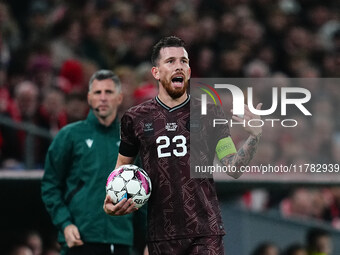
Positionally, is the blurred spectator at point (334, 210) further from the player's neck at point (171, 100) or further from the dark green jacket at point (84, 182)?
the player's neck at point (171, 100)

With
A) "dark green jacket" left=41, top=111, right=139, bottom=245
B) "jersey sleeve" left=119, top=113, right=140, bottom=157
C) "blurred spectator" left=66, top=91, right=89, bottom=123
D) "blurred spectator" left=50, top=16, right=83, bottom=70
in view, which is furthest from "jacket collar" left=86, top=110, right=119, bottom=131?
A: "blurred spectator" left=50, top=16, right=83, bottom=70

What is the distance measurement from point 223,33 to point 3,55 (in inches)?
154

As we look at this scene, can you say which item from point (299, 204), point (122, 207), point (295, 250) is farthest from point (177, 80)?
point (299, 204)

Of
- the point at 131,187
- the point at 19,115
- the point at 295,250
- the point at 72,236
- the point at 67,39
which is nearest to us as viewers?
the point at 131,187

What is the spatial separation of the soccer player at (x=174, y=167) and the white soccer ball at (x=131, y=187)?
0.22ft

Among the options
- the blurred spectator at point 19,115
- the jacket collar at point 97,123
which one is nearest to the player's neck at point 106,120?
the jacket collar at point 97,123

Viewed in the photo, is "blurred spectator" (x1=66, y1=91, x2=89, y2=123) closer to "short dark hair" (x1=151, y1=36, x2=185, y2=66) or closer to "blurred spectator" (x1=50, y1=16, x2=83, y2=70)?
"blurred spectator" (x1=50, y1=16, x2=83, y2=70)

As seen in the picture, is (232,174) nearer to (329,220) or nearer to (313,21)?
(329,220)

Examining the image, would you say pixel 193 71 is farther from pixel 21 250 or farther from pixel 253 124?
pixel 253 124

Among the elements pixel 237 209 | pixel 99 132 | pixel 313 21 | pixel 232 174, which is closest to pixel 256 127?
pixel 232 174

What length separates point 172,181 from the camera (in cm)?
537

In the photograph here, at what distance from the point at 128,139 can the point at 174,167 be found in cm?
46

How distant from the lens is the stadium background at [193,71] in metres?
8.95

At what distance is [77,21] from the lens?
447 inches
